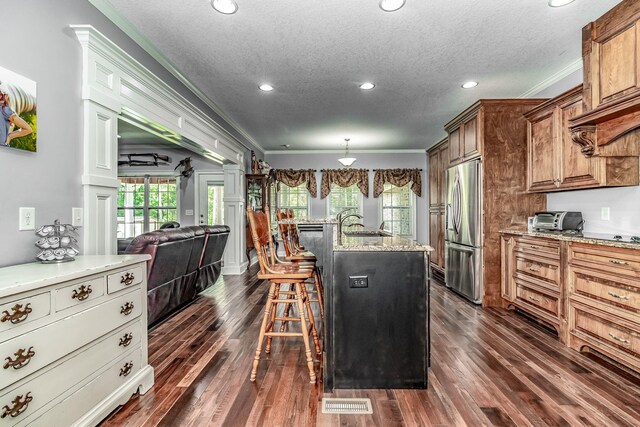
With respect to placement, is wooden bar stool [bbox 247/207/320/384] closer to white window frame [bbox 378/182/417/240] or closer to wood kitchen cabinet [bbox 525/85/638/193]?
wood kitchen cabinet [bbox 525/85/638/193]

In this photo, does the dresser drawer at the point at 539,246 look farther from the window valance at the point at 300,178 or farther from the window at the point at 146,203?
the window at the point at 146,203

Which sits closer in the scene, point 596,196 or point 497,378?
point 497,378

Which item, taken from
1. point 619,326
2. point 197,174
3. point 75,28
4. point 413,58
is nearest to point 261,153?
point 197,174

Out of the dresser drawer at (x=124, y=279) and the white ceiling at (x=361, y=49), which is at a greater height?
the white ceiling at (x=361, y=49)

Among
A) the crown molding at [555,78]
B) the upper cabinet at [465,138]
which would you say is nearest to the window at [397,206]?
the upper cabinet at [465,138]

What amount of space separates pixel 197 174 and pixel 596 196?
22.0 ft

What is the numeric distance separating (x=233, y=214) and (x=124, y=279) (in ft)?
14.1

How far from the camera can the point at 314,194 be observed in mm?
8219

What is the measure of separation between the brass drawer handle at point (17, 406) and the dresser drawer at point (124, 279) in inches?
21.7

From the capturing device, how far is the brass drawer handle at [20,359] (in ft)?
4.06

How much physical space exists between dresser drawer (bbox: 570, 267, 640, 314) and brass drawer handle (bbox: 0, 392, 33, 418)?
3.41 meters

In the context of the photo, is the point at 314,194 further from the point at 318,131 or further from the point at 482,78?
the point at 482,78

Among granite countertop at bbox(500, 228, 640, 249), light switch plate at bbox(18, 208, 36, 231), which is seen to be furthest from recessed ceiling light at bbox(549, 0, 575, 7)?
light switch plate at bbox(18, 208, 36, 231)

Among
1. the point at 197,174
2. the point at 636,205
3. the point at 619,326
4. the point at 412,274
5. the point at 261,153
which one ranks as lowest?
the point at 619,326
